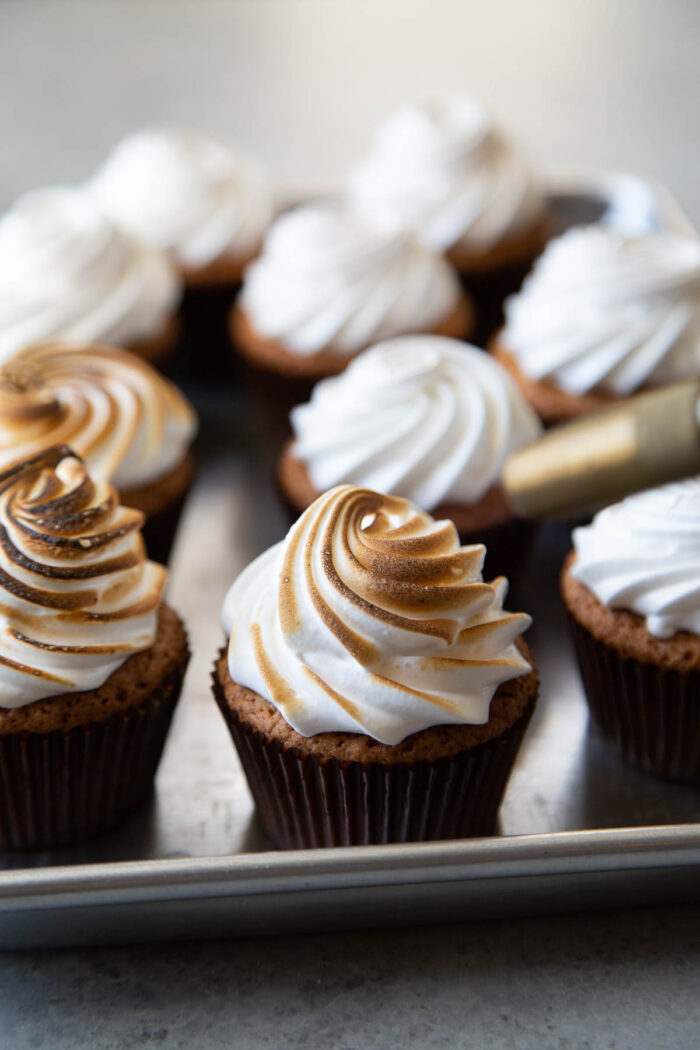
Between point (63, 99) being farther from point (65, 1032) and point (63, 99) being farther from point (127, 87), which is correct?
point (65, 1032)

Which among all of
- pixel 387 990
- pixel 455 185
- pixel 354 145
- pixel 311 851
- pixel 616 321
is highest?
pixel 455 185

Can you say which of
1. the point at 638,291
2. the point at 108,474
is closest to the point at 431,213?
the point at 638,291

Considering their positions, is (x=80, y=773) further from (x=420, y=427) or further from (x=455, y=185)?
(x=455, y=185)

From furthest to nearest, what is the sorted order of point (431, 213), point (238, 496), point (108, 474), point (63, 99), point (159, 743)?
point (63, 99)
point (431, 213)
point (238, 496)
point (108, 474)
point (159, 743)

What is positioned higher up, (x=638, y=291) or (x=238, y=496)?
(x=638, y=291)

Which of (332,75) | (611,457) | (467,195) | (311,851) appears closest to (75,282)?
(467,195)

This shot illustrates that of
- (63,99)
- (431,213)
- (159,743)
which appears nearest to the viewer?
(159,743)

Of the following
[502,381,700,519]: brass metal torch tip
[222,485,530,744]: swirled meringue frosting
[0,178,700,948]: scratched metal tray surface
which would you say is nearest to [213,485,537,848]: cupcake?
[222,485,530,744]: swirled meringue frosting
